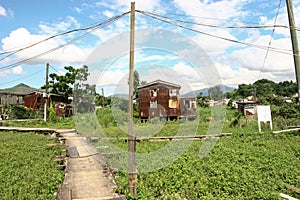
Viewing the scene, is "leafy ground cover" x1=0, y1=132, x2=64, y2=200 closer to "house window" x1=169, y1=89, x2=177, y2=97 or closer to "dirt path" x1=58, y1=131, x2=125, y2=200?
"dirt path" x1=58, y1=131, x2=125, y2=200

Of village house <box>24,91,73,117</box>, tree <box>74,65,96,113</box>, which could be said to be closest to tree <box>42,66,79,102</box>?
village house <box>24,91,73,117</box>

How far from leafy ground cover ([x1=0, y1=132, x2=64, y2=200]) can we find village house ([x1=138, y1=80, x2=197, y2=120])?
14.9 m

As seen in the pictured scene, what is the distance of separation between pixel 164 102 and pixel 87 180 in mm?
19033

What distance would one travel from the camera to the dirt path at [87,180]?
207 inches

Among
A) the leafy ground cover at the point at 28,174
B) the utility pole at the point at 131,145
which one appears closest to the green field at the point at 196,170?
the leafy ground cover at the point at 28,174

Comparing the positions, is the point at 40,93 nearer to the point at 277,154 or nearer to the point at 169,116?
the point at 169,116

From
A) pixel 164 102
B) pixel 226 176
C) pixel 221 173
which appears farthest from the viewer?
pixel 164 102

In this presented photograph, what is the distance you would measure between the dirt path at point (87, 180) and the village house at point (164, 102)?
1608cm

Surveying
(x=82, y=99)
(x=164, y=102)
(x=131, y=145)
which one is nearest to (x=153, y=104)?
(x=164, y=102)

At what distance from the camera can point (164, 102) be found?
984 inches

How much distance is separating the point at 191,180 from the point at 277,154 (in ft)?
13.8

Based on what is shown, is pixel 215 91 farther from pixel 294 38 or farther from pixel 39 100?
pixel 39 100

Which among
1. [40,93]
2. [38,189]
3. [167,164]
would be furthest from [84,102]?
[40,93]

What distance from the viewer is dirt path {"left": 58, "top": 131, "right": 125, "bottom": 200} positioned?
5266 millimetres
